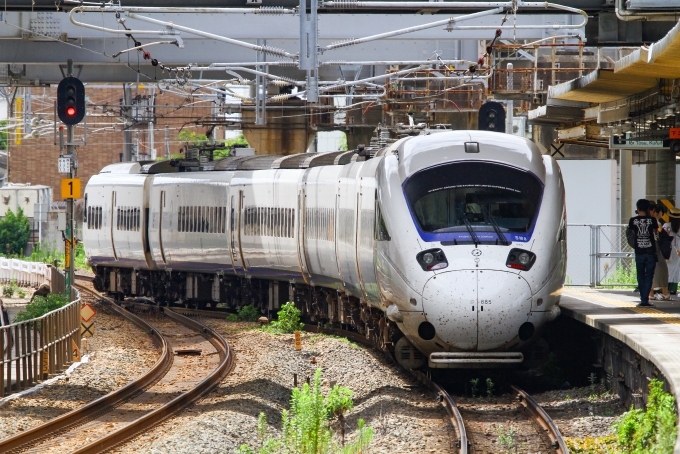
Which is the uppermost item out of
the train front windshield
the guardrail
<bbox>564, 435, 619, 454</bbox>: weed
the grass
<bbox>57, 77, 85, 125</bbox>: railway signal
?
<bbox>57, 77, 85, 125</bbox>: railway signal

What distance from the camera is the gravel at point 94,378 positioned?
12.9 meters

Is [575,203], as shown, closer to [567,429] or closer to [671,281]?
[671,281]

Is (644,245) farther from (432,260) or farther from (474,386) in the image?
(432,260)

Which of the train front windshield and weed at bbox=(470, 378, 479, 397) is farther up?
the train front windshield

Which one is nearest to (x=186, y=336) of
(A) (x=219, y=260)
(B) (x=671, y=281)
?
(A) (x=219, y=260)

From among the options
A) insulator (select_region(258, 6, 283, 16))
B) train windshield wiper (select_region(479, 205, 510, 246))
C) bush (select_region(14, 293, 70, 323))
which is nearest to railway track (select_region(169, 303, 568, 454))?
train windshield wiper (select_region(479, 205, 510, 246))

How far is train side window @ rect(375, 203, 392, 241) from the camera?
13.9 meters

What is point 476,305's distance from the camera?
12672mm

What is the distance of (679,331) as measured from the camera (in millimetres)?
12828

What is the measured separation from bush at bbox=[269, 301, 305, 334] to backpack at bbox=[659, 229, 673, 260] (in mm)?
7516

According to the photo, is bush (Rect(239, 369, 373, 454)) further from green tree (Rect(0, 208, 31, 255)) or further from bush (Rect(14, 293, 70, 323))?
green tree (Rect(0, 208, 31, 255))

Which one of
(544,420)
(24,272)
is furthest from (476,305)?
(24,272)

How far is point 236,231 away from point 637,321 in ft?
44.8

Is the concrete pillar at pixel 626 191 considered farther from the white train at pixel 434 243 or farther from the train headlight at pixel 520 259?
the train headlight at pixel 520 259
